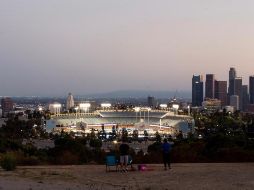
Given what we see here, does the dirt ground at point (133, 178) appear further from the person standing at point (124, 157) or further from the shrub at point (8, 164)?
the person standing at point (124, 157)

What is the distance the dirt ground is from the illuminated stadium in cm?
8945

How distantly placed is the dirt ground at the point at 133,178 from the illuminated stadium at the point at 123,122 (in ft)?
293

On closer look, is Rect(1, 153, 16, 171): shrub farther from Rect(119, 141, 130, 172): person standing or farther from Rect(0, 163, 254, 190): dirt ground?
Rect(119, 141, 130, 172): person standing

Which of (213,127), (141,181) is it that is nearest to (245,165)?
(141,181)

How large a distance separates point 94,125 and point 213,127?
40.5 meters

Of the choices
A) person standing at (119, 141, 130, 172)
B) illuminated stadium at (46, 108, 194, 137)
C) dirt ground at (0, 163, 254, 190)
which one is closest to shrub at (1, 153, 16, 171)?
dirt ground at (0, 163, 254, 190)

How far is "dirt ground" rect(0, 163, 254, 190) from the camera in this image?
17859 millimetres

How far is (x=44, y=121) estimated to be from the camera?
423ft

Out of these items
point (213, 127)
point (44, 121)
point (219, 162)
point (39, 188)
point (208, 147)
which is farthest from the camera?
point (44, 121)

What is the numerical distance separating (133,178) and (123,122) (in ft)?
413

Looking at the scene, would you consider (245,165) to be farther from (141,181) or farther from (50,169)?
(50,169)

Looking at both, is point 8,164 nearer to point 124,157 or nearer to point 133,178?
point 124,157

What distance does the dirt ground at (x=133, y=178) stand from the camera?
703 inches

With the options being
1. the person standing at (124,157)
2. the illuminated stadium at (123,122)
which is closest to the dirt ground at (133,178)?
the person standing at (124,157)
